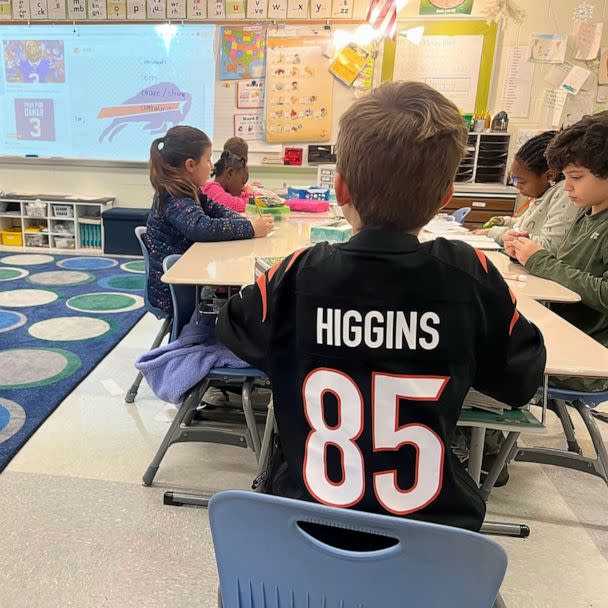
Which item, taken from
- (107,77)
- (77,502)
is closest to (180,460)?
(77,502)

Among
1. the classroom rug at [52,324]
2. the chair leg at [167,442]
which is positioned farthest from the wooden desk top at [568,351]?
the classroom rug at [52,324]

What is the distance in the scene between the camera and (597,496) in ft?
5.76

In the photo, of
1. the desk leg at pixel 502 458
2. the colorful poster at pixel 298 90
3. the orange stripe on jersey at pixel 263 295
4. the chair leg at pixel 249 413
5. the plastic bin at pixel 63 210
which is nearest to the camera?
the orange stripe on jersey at pixel 263 295

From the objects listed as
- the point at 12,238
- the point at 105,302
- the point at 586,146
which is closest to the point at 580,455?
the point at 586,146

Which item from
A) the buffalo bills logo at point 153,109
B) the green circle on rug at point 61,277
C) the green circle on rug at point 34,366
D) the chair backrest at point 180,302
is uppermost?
the buffalo bills logo at point 153,109

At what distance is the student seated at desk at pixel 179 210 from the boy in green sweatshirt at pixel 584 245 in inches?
42.5

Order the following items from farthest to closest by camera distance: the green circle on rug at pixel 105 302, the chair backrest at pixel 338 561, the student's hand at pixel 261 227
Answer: the green circle on rug at pixel 105 302
the student's hand at pixel 261 227
the chair backrest at pixel 338 561

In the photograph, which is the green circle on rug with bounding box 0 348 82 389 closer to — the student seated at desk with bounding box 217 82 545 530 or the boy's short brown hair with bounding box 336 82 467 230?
the student seated at desk with bounding box 217 82 545 530

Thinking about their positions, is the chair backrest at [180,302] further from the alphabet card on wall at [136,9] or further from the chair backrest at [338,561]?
the alphabet card on wall at [136,9]

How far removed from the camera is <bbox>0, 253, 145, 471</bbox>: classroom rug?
2.12m

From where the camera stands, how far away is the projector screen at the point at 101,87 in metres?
4.52

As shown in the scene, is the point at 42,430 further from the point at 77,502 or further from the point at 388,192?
the point at 388,192

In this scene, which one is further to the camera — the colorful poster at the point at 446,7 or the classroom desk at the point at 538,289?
the colorful poster at the point at 446,7

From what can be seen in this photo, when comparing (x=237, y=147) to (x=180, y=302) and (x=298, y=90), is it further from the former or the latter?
(x=180, y=302)
